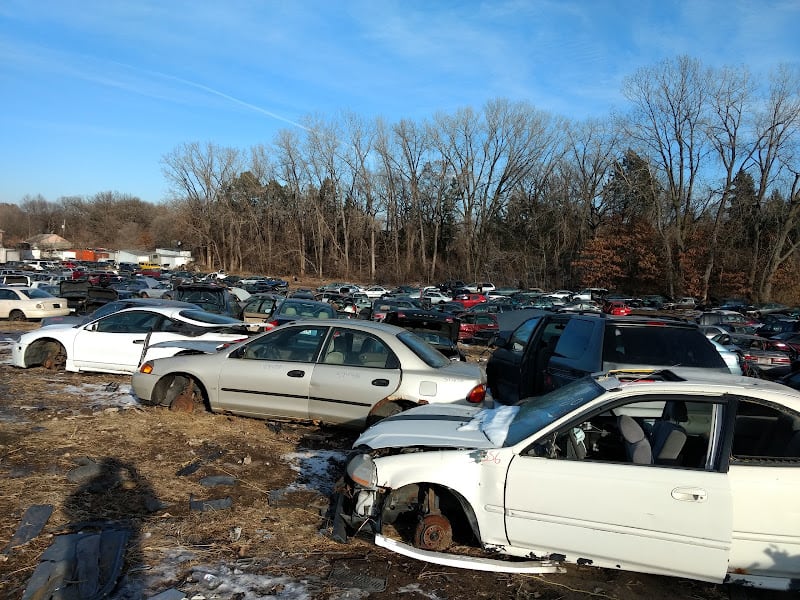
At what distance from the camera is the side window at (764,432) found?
13.0 feet

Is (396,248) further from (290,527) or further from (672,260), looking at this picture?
(290,527)

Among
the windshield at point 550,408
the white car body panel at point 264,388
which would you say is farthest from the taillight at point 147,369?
the windshield at point 550,408

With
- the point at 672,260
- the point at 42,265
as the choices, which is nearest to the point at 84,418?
the point at 672,260

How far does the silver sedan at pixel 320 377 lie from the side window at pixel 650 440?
94.8 inches

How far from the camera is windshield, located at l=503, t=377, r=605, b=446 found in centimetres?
420

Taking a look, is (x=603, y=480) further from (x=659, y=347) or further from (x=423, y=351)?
(x=423, y=351)

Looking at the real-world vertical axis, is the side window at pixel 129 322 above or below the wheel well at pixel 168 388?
above

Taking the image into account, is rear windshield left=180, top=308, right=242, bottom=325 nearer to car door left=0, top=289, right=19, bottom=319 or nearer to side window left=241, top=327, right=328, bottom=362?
side window left=241, top=327, right=328, bottom=362

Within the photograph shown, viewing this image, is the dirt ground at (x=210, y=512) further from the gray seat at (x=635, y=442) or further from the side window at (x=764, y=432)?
the side window at (x=764, y=432)

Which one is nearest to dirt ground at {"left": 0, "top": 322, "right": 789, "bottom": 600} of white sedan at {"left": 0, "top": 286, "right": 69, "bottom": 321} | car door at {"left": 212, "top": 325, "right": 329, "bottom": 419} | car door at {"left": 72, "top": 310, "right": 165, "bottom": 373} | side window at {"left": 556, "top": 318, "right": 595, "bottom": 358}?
car door at {"left": 212, "top": 325, "right": 329, "bottom": 419}

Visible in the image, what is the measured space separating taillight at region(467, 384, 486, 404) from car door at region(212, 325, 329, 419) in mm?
1867

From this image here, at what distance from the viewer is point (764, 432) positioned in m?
4.07

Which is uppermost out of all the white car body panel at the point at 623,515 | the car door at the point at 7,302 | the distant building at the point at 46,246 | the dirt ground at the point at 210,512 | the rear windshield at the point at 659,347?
the distant building at the point at 46,246

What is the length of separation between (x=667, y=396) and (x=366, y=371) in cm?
363
